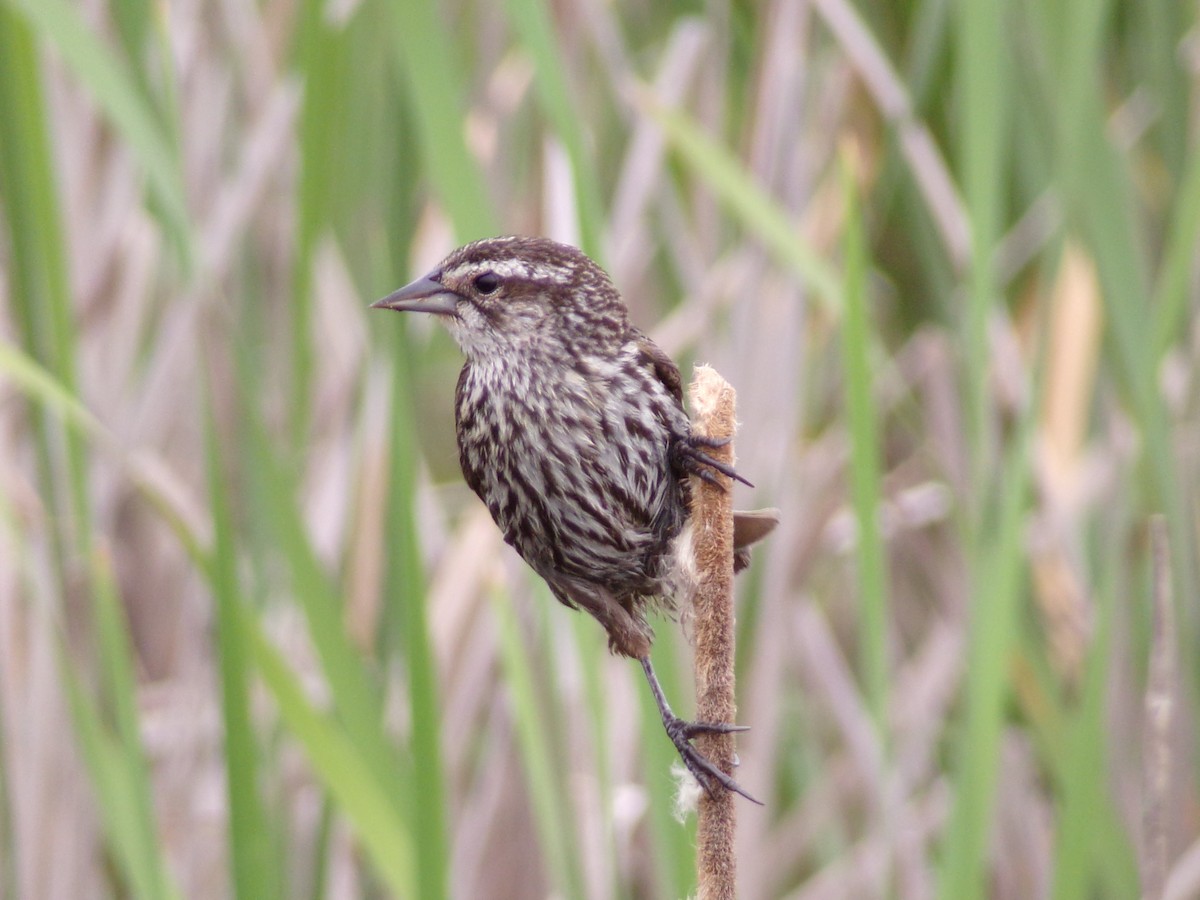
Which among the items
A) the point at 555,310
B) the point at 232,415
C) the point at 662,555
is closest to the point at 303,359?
the point at 555,310

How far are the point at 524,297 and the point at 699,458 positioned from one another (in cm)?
34

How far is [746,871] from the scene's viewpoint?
8.18 ft

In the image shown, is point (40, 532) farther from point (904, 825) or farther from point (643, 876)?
point (904, 825)

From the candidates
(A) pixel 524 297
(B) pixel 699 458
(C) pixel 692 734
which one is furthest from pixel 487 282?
(C) pixel 692 734

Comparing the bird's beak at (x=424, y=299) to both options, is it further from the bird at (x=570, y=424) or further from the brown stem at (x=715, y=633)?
the brown stem at (x=715, y=633)

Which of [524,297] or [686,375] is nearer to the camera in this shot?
[524,297]

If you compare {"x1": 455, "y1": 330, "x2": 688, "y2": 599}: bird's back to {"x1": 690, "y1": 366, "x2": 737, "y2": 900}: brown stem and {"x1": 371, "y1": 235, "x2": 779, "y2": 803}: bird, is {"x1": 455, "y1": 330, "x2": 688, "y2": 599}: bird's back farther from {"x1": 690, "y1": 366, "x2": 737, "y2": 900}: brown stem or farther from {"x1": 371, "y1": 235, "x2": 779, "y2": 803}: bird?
{"x1": 690, "y1": 366, "x2": 737, "y2": 900}: brown stem

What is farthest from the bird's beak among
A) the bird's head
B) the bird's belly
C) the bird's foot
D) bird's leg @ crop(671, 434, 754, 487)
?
the bird's foot

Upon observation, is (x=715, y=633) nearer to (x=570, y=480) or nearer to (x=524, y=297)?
(x=570, y=480)

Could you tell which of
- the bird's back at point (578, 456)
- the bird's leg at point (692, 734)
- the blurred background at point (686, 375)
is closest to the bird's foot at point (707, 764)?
the bird's leg at point (692, 734)

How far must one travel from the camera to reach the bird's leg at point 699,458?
59.9 inches

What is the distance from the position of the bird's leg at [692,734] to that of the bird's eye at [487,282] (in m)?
0.49

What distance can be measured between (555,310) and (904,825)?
128cm

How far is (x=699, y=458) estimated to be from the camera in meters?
1.63
